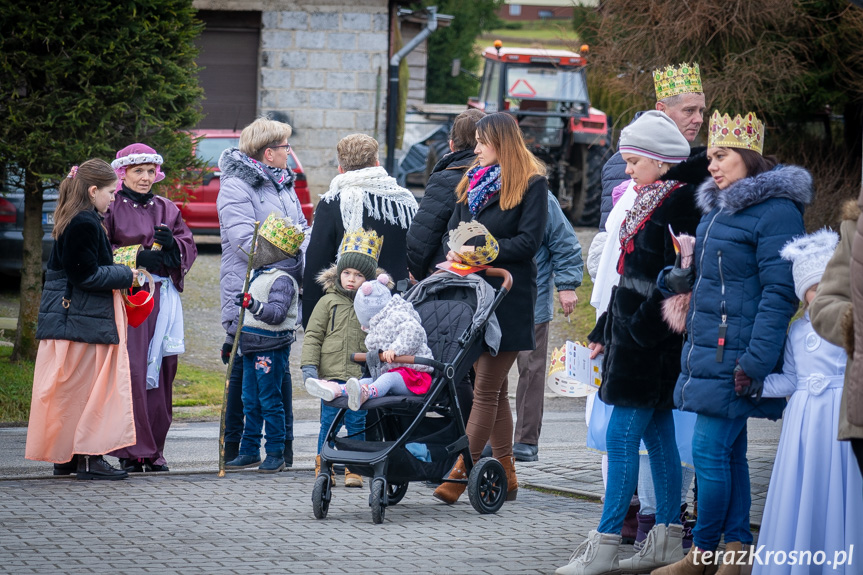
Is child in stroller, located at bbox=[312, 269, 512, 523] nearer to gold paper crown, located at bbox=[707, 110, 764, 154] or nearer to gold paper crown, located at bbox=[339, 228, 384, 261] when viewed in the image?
gold paper crown, located at bbox=[339, 228, 384, 261]

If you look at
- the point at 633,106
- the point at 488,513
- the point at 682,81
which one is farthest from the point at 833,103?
the point at 488,513

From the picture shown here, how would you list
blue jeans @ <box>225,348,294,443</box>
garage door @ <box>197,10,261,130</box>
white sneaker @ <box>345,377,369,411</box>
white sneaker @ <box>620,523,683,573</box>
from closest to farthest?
→ white sneaker @ <box>620,523,683,573</box> < white sneaker @ <box>345,377,369,411</box> < blue jeans @ <box>225,348,294,443</box> < garage door @ <box>197,10,261,130</box>

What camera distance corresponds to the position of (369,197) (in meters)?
7.46

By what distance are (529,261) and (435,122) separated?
20290mm

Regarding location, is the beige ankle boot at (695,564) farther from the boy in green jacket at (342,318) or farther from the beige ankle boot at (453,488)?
the boy in green jacket at (342,318)

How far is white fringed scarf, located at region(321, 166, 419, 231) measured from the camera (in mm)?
7430

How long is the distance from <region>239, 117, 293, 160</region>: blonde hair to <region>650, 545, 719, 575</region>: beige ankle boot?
13.5 ft

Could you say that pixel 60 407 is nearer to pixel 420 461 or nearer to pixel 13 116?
pixel 420 461

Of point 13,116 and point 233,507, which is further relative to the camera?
point 13,116

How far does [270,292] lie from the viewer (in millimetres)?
7594

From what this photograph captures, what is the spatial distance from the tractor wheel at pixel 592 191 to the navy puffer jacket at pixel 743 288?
60.5 feet

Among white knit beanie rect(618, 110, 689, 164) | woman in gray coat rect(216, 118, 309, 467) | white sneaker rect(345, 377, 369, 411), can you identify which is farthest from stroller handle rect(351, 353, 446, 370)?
→ woman in gray coat rect(216, 118, 309, 467)

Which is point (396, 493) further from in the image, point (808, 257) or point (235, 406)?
point (808, 257)

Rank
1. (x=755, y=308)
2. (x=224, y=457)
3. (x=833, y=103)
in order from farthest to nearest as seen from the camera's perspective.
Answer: (x=833, y=103) < (x=224, y=457) < (x=755, y=308)
